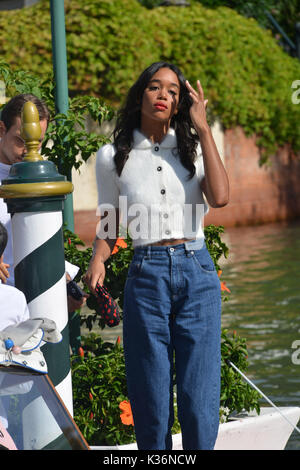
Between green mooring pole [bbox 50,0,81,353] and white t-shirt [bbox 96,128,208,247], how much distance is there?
52.4 inches

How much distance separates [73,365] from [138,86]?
1687mm

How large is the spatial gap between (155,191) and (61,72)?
5.40ft

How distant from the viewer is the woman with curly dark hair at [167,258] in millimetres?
3154

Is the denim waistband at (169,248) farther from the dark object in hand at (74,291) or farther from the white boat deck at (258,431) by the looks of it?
the white boat deck at (258,431)

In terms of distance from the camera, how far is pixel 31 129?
3.21 m

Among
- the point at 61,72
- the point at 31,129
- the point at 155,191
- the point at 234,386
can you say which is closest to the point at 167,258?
the point at 155,191

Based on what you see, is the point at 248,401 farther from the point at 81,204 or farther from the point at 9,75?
the point at 81,204

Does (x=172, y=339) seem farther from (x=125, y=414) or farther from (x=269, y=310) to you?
(x=269, y=310)

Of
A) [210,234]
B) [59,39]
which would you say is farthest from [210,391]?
[59,39]


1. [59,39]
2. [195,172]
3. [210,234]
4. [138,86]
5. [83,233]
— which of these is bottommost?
[83,233]

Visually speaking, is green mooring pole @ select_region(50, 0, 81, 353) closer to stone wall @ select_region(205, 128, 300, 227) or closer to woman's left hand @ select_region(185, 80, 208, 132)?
woman's left hand @ select_region(185, 80, 208, 132)

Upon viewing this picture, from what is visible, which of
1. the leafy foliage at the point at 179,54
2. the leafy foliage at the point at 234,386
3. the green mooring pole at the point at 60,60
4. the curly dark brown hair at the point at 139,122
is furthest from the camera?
the leafy foliage at the point at 179,54

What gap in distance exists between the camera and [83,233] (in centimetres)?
1488

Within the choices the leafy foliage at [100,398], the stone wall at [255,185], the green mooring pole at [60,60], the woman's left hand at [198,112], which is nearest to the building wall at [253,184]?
the stone wall at [255,185]
